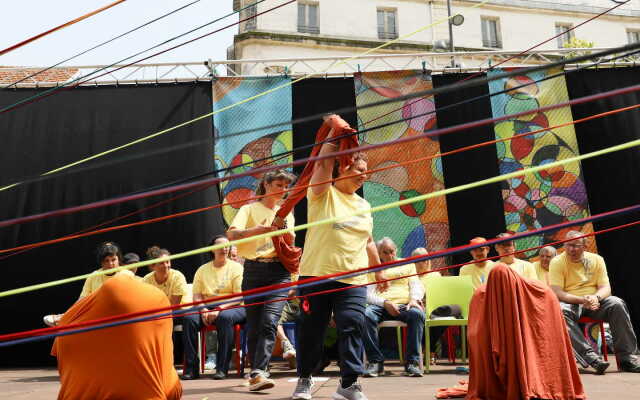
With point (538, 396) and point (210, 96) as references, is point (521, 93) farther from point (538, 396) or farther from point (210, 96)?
point (538, 396)

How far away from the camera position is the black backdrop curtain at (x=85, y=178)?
7.02 meters

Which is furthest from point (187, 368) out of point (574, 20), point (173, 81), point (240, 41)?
point (574, 20)

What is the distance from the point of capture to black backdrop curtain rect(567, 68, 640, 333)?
6.93 meters

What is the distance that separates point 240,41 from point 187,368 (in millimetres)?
13517

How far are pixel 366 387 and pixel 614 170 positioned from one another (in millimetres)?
4522

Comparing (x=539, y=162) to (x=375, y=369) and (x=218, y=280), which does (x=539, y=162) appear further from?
(x=218, y=280)

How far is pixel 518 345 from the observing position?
2.95 m

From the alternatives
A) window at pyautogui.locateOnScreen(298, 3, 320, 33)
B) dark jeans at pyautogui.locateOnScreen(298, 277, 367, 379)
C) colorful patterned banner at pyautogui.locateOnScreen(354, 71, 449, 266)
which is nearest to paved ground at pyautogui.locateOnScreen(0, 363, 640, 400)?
dark jeans at pyautogui.locateOnScreen(298, 277, 367, 379)

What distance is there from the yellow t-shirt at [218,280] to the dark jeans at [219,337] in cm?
21

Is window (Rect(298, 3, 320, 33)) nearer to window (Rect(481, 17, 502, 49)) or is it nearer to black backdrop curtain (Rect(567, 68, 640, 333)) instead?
window (Rect(481, 17, 502, 49))

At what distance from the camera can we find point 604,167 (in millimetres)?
7215

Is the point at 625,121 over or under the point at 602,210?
over

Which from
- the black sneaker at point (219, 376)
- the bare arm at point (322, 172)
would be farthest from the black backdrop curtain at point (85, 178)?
the bare arm at point (322, 172)

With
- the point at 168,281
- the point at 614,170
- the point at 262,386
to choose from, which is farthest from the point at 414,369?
the point at 614,170
